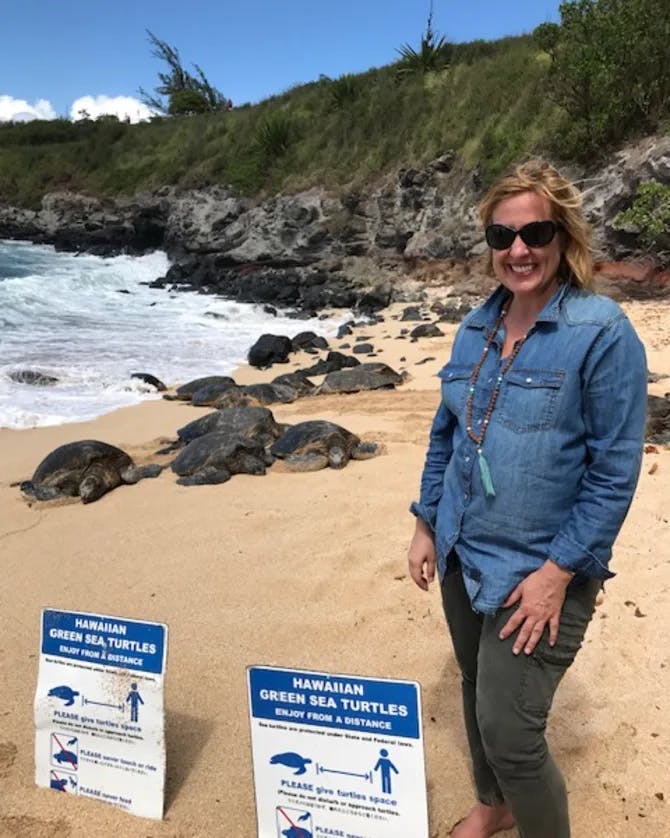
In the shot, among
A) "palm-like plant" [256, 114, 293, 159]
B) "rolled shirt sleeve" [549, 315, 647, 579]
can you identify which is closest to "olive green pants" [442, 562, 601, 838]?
"rolled shirt sleeve" [549, 315, 647, 579]

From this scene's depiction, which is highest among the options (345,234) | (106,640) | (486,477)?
(345,234)

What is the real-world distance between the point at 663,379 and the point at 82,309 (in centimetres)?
1596

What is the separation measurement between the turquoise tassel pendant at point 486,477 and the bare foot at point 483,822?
1.17 m

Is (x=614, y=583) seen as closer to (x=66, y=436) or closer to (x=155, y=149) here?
(x=66, y=436)

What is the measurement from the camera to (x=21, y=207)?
36875mm

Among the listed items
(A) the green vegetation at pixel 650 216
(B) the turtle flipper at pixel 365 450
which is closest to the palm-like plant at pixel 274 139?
(A) the green vegetation at pixel 650 216

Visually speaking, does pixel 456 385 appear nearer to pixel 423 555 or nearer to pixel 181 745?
pixel 423 555

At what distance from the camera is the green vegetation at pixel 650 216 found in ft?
44.7

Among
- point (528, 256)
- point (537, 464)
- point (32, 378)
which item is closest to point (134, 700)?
point (537, 464)

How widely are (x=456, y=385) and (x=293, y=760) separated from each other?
1198 mm

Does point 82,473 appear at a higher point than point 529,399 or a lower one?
lower

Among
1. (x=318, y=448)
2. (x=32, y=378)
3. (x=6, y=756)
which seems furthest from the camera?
(x=32, y=378)

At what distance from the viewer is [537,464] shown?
170 centimetres

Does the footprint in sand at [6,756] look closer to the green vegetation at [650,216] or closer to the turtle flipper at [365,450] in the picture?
the turtle flipper at [365,450]
